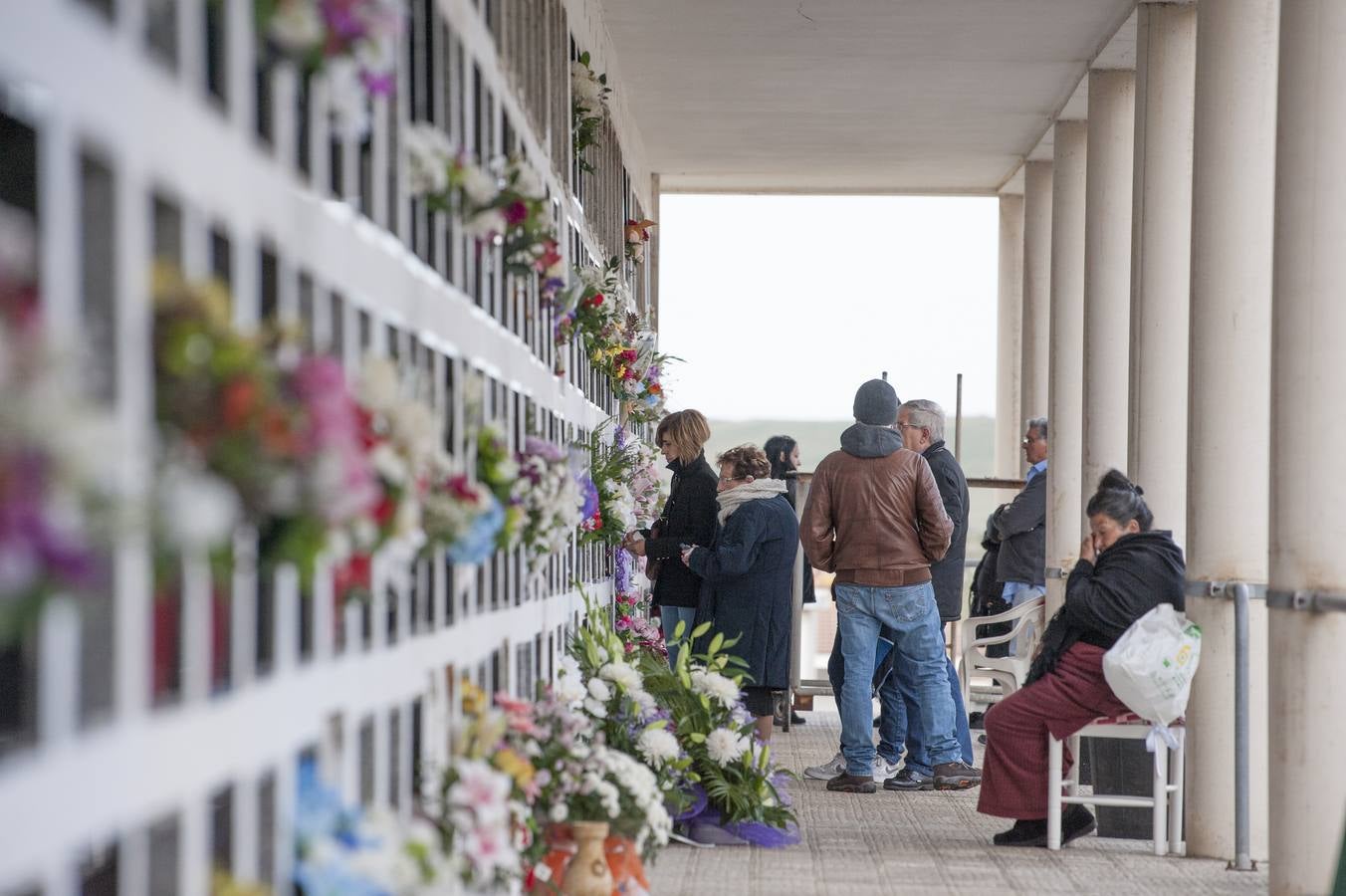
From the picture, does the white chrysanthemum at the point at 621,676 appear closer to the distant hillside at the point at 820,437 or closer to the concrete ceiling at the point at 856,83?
the concrete ceiling at the point at 856,83

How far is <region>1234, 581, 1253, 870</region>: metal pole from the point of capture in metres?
5.33

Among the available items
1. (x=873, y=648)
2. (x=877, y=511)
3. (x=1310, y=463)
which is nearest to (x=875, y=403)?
(x=877, y=511)

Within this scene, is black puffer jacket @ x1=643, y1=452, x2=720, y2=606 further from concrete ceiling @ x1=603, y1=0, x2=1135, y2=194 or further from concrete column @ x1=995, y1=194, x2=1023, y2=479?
concrete column @ x1=995, y1=194, x2=1023, y2=479

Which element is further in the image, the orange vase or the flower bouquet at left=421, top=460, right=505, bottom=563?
the orange vase

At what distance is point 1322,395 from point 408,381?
2972 mm

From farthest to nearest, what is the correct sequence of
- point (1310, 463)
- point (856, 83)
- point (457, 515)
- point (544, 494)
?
point (856, 83) → point (1310, 463) → point (544, 494) → point (457, 515)

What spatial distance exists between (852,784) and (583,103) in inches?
113

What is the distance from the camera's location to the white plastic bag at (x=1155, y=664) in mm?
5355

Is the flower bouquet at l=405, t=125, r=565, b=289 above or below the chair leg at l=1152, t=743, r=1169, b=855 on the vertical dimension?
above

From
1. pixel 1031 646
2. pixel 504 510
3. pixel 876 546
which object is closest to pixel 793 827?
pixel 876 546

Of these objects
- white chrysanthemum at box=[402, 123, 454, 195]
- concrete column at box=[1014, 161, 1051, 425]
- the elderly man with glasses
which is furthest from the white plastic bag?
concrete column at box=[1014, 161, 1051, 425]

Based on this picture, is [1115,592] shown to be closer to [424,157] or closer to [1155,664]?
[1155,664]

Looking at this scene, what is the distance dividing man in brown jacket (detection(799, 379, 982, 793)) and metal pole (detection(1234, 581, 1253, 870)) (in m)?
1.54

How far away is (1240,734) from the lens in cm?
539
